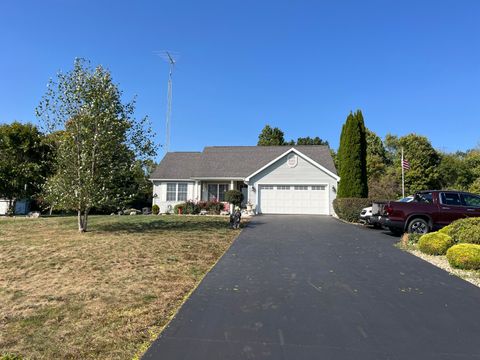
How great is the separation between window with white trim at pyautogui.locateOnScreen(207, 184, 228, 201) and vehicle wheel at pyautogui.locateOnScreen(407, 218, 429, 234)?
647 inches

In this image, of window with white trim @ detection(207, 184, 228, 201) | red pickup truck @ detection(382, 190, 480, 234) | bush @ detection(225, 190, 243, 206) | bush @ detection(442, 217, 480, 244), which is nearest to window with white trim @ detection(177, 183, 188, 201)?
window with white trim @ detection(207, 184, 228, 201)

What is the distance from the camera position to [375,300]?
18.7ft

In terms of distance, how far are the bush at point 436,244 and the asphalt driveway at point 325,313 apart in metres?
1.24

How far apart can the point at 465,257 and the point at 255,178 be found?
722 inches

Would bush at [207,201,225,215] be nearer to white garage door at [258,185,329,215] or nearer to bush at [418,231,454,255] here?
white garage door at [258,185,329,215]

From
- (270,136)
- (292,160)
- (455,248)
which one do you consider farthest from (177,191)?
(270,136)

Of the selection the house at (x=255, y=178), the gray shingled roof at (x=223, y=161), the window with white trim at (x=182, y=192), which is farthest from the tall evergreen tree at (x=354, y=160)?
the window with white trim at (x=182, y=192)

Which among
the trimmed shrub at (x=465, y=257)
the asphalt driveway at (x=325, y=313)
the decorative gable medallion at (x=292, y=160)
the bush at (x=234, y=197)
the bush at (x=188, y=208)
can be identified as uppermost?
the decorative gable medallion at (x=292, y=160)

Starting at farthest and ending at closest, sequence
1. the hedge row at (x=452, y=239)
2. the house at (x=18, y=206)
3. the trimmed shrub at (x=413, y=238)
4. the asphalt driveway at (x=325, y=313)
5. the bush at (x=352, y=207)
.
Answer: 1. the house at (x=18, y=206)
2. the bush at (x=352, y=207)
3. the trimmed shrub at (x=413, y=238)
4. the hedge row at (x=452, y=239)
5. the asphalt driveway at (x=325, y=313)

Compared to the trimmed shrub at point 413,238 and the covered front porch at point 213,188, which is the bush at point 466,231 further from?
the covered front porch at point 213,188

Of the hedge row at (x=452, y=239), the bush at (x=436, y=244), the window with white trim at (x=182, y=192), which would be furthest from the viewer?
the window with white trim at (x=182, y=192)

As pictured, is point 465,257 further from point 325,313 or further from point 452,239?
point 325,313

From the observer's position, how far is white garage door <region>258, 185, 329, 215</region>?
25.1 meters

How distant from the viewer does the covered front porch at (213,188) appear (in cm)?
2730
